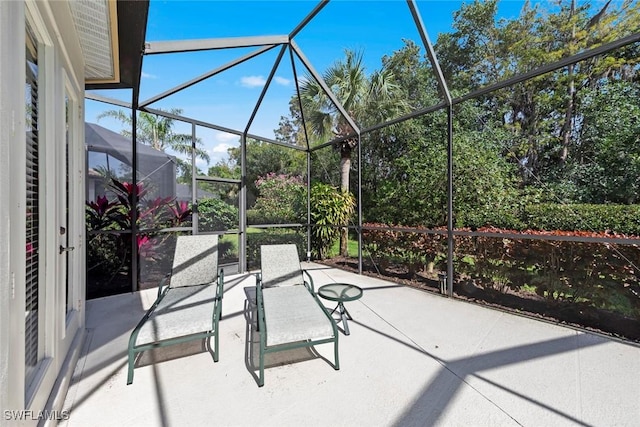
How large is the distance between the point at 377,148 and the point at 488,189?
3215 millimetres

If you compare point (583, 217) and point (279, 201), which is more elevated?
point (279, 201)

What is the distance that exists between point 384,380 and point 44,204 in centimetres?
306

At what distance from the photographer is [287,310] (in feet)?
9.78

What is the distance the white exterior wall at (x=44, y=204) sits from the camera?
4.05 ft

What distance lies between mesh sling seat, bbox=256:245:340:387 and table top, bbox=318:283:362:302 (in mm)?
166

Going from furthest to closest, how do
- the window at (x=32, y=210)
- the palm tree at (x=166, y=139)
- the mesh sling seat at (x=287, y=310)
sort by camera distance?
the palm tree at (x=166, y=139)
the mesh sling seat at (x=287, y=310)
the window at (x=32, y=210)

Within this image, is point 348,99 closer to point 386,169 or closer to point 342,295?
point 386,169

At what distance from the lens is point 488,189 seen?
488cm

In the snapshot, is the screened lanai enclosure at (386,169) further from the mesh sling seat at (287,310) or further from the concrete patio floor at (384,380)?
the mesh sling seat at (287,310)

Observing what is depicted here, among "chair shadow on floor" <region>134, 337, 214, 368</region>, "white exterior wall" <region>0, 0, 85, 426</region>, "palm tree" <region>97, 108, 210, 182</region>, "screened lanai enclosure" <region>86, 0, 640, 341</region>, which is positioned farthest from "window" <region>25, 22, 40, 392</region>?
"palm tree" <region>97, 108, 210, 182</region>

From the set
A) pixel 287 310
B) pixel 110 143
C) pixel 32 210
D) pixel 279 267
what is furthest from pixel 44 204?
pixel 110 143

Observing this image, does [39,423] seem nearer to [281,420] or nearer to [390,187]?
[281,420]

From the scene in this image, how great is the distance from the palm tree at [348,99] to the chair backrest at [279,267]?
3.45 m

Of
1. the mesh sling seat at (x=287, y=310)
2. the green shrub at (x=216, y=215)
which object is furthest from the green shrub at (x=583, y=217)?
the green shrub at (x=216, y=215)
